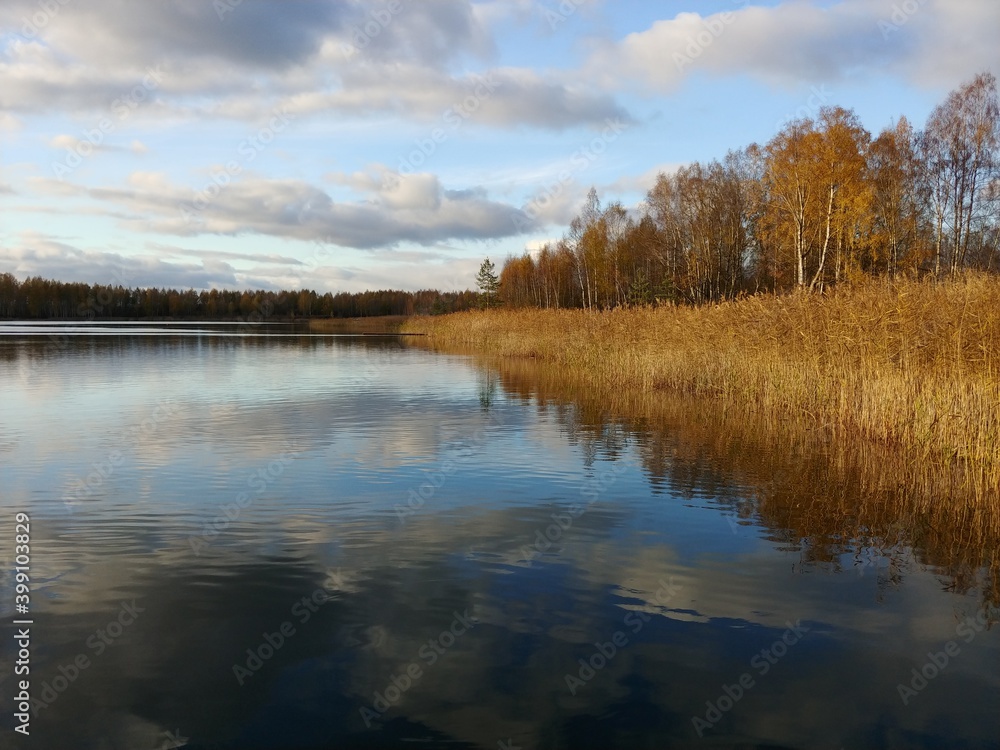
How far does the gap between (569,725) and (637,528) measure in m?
4.12

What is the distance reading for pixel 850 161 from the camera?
38.1 meters

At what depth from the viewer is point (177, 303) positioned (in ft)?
487

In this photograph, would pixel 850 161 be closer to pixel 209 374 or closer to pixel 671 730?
pixel 209 374

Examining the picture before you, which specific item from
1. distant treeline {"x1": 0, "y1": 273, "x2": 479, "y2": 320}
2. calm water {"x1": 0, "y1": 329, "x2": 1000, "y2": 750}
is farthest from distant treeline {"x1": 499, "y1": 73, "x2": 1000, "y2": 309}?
distant treeline {"x1": 0, "y1": 273, "x2": 479, "y2": 320}

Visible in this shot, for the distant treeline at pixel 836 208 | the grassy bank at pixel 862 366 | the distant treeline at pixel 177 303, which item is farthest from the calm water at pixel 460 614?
the distant treeline at pixel 177 303

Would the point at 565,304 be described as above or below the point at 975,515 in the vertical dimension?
above

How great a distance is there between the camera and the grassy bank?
1073 cm

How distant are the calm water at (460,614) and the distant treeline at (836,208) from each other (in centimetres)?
2433

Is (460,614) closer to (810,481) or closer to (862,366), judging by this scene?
(810,481)

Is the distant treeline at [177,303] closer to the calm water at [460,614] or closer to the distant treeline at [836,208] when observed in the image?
the distant treeline at [836,208]

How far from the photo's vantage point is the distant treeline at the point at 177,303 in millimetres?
141000

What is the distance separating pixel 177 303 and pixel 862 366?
510ft

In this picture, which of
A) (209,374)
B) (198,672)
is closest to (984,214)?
(209,374)

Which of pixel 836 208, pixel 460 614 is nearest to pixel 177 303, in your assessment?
pixel 836 208
